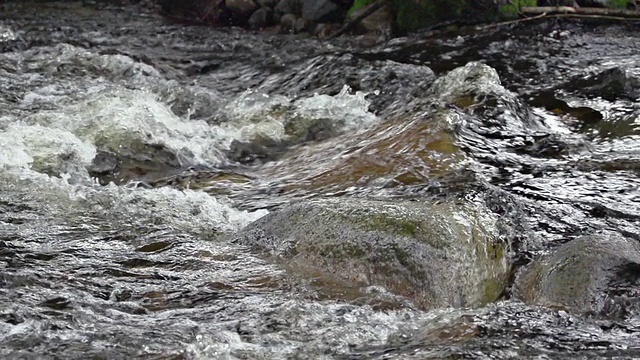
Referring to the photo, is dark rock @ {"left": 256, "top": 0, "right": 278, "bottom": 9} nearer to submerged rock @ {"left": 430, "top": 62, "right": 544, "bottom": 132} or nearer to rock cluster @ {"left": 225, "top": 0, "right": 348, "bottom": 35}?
rock cluster @ {"left": 225, "top": 0, "right": 348, "bottom": 35}

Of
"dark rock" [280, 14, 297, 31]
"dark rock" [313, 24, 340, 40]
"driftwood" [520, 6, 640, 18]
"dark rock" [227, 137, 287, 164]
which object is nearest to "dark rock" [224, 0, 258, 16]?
"dark rock" [280, 14, 297, 31]

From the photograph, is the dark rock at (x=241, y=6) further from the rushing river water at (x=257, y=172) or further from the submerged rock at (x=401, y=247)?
the submerged rock at (x=401, y=247)

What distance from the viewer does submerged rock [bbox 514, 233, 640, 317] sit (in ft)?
12.5

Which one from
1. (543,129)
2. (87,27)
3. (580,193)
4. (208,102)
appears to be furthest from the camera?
(87,27)

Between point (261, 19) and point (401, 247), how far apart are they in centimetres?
773

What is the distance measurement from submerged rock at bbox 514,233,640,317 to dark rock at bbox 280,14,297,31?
724cm

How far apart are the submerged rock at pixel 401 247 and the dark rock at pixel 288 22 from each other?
6.73 metres

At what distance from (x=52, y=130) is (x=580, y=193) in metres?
3.84

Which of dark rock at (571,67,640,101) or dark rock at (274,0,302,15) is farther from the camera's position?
dark rock at (274,0,302,15)

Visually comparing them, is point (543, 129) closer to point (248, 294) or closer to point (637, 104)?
point (637, 104)

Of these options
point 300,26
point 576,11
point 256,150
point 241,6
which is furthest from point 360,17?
point 256,150

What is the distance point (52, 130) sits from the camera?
261 inches

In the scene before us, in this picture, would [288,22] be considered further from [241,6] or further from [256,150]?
[256,150]

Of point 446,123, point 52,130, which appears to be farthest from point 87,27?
point 446,123
